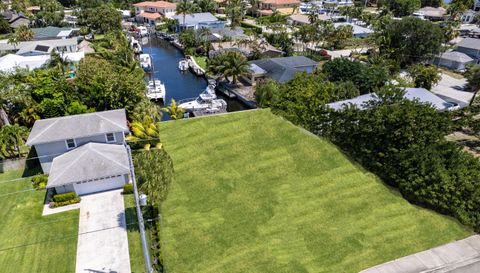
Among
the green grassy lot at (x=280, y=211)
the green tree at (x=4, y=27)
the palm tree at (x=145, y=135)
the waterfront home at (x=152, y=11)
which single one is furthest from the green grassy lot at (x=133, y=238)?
the waterfront home at (x=152, y=11)

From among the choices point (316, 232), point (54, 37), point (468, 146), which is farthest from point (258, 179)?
point (54, 37)

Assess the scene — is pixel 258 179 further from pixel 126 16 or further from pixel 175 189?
pixel 126 16

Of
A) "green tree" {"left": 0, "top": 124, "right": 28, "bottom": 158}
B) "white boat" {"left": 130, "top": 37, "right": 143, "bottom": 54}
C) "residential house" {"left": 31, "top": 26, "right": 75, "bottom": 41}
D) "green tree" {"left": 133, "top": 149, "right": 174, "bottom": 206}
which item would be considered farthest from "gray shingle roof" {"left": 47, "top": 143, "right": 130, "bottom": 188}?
"residential house" {"left": 31, "top": 26, "right": 75, "bottom": 41}

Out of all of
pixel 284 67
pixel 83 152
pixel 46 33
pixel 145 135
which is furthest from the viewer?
pixel 46 33

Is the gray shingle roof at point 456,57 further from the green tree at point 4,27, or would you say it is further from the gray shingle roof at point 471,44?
the green tree at point 4,27

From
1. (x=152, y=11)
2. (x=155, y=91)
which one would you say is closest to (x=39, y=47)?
(x=155, y=91)

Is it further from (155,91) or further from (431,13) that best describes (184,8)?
(431,13)

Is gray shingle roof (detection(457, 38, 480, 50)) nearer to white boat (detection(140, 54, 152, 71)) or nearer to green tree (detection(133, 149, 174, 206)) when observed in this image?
white boat (detection(140, 54, 152, 71))
